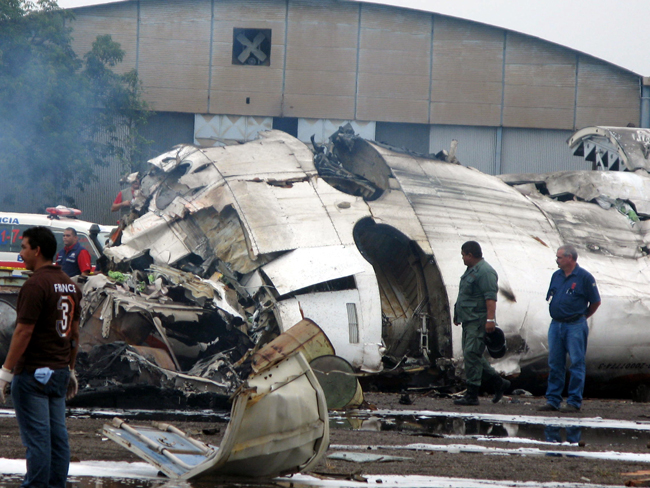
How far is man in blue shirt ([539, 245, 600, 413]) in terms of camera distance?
777cm

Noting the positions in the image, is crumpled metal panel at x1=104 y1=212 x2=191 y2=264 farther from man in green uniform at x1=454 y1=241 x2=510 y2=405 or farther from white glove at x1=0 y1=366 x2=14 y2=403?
white glove at x1=0 y1=366 x2=14 y2=403

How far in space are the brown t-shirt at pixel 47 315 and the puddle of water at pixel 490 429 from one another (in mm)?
2978

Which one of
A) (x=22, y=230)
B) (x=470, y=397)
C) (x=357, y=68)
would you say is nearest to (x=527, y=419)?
(x=470, y=397)

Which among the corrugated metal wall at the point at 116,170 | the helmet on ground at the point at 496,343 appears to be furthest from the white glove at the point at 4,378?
the corrugated metal wall at the point at 116,170

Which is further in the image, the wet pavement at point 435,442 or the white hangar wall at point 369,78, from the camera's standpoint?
the white hangar wall at point 369,78

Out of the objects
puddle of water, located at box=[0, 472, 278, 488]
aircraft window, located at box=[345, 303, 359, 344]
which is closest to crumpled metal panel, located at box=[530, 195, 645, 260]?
aircraft window, located at box=[345, 303, 359, 344]

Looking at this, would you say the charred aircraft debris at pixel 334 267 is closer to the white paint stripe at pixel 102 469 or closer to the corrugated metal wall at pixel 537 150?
the white paint stripe at pixel 102 469

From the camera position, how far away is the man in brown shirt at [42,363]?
3725mm

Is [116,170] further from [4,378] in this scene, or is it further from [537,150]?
[4,378]

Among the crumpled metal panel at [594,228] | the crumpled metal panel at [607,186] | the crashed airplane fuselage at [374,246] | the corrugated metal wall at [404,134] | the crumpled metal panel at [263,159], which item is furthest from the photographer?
the corrugated metal wall at [404,134]

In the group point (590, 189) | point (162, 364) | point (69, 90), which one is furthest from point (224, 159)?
point (69, 90)

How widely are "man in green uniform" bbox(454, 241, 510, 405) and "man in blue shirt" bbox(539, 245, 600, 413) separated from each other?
0.65 meters

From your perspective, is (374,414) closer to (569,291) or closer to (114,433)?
(569,291)

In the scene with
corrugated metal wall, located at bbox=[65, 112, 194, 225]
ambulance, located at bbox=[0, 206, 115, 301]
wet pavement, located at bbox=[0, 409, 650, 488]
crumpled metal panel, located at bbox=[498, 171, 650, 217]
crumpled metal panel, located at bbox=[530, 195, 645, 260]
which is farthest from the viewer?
corrugated metal wall, located at bbox=[65, 112, 194, 225]
